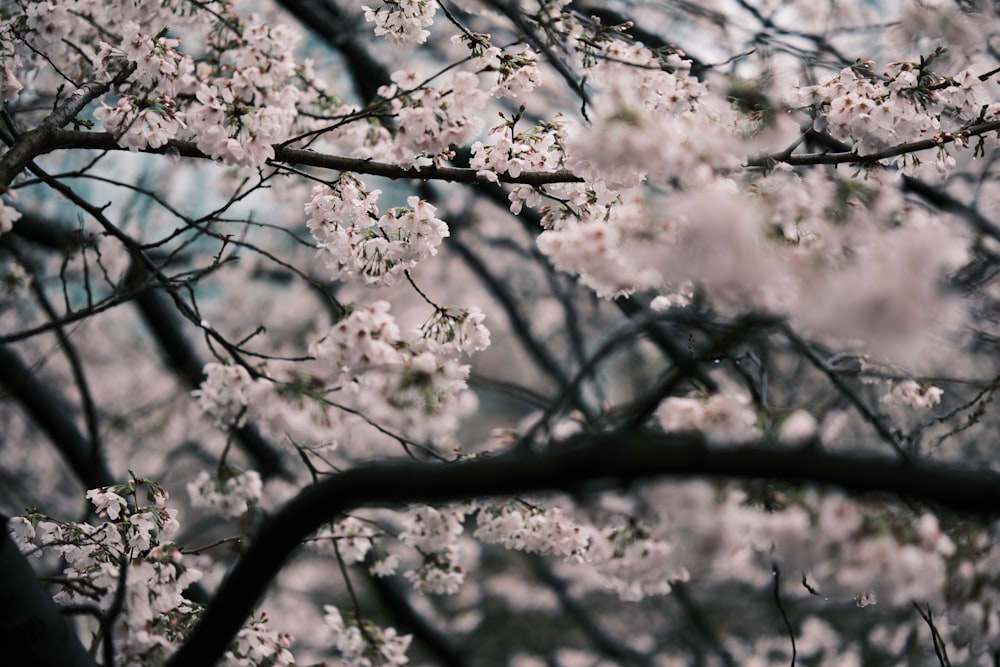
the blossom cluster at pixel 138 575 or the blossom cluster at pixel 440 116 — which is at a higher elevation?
the blossom cluster at pixel 440 116

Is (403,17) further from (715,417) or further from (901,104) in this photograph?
(715,417)

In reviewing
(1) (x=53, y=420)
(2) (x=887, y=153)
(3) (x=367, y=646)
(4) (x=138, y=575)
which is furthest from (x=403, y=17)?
(1) (x=53, y=420)

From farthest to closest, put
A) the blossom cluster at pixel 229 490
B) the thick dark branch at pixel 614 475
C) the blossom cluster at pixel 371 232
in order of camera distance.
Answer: the blossom cluster at pixel 229 490 → the blossom cluster at pixel 371 232 → the thick dark branch at pixel 614 475

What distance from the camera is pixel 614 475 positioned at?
60.5 inches

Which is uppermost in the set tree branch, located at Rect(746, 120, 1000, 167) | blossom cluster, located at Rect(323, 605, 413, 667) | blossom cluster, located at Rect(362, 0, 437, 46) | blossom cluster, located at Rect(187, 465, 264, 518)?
blossom cluster, located at Rect(362, 0, 437, 46)

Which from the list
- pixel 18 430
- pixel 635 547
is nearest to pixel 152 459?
pixel 18 430

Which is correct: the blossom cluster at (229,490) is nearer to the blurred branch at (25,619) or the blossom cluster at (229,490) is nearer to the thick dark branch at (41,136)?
the blurred branch at (25,619)

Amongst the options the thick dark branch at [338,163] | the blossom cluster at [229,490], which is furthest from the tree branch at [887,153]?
the blossom cluster at [229,490]

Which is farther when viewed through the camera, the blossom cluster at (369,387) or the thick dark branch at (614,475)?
the blossom cluster at (369,387)

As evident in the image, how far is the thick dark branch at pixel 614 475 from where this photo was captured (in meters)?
1.42

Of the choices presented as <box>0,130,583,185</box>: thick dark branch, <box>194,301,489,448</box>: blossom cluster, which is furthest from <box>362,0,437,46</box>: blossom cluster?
<box>194,301,489,448</box>: blossom cluster

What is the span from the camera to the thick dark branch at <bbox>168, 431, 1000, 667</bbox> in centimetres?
142

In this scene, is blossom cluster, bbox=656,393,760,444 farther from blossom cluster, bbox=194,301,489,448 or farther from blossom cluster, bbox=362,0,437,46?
blossom cluster, bbox=362,0,437,46

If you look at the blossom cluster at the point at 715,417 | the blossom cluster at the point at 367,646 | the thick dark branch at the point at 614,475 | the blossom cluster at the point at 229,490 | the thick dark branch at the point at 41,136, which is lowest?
the thick dark branch at the point at 614,475
